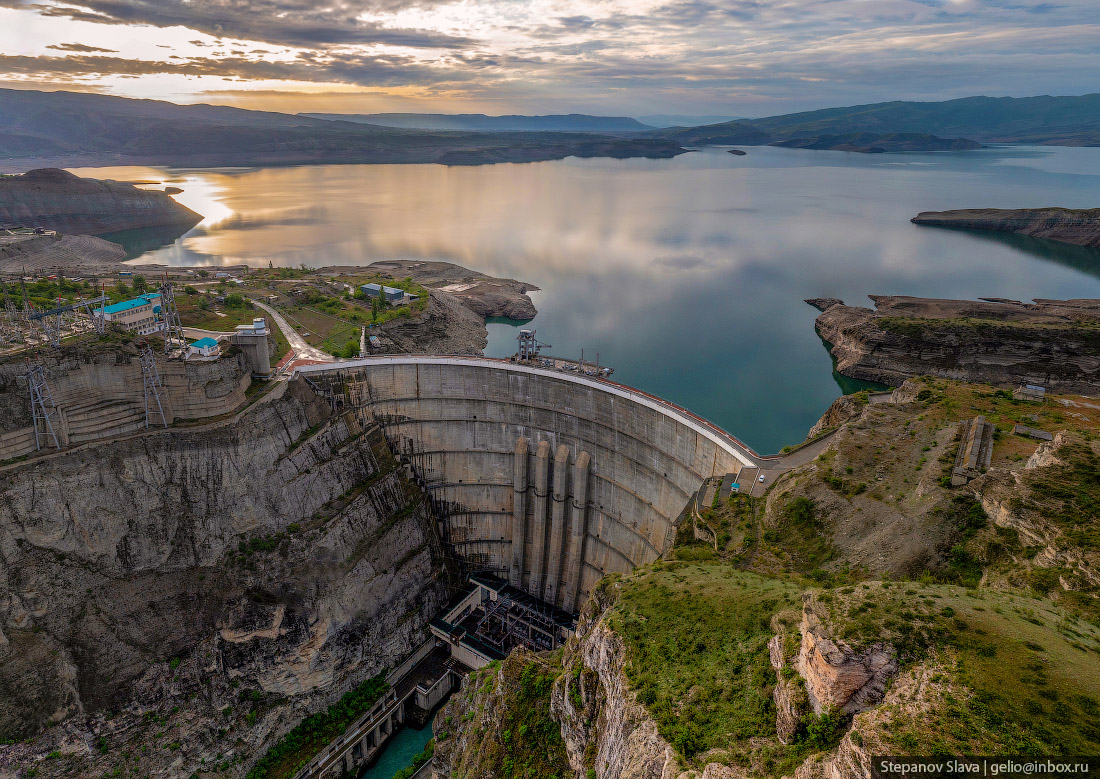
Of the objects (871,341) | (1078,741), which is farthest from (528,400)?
(871,341)

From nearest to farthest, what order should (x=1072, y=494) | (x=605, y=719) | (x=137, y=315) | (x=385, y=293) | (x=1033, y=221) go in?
(x=605, y=719) < (x=1072, y=494) < (x=137, y=315) < (x=385, y=293) < (x=1033, y=221)

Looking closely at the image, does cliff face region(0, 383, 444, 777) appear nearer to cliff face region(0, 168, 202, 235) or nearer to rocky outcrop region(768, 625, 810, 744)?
rocky outcrop region(768, 625, 810, 744)

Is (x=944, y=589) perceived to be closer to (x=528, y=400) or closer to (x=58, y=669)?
(x=528, y=400)

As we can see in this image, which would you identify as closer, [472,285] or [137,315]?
[137,315]

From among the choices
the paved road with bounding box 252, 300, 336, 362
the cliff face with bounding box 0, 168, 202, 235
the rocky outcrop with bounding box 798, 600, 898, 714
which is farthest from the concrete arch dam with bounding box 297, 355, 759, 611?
the cliff face with bounding box 0, 168, 202, 235

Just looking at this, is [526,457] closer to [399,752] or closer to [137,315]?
[399,752]

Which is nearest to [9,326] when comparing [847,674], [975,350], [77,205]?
[847,674]

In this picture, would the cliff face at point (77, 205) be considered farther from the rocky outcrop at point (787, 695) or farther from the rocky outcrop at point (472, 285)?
the rocky outcrop at point (787, 695)
